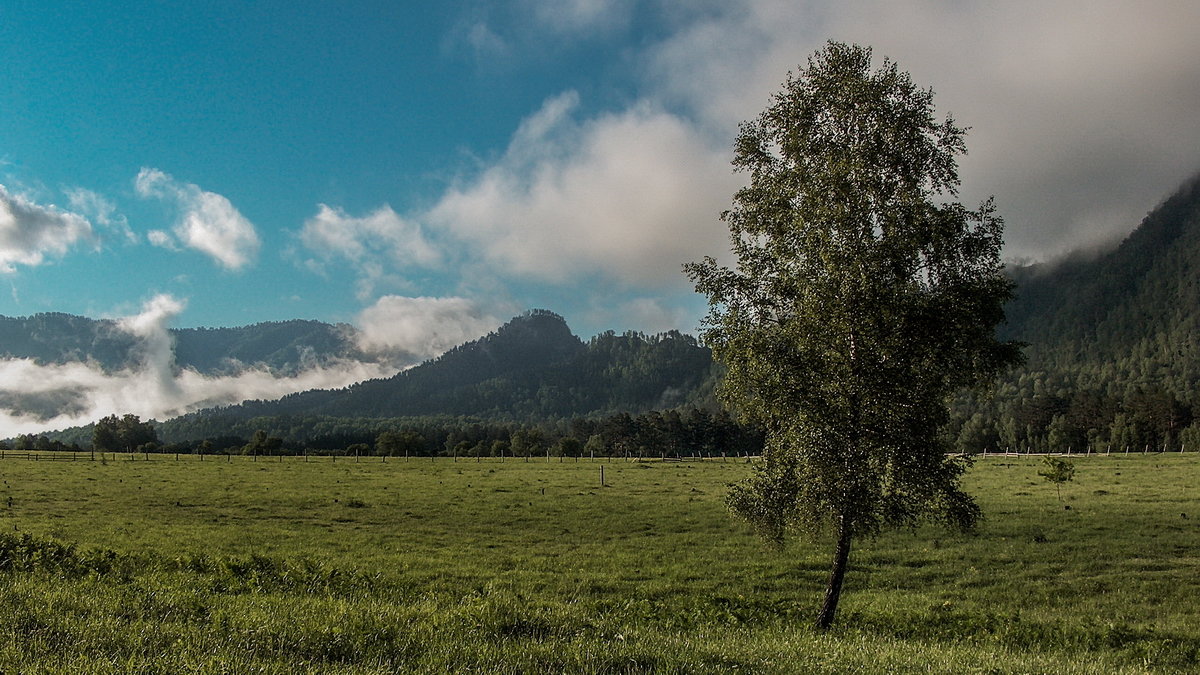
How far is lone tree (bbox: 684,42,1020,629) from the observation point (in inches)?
685

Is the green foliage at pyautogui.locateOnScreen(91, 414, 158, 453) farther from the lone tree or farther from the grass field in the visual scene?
the lone tree

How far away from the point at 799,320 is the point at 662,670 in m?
12.0

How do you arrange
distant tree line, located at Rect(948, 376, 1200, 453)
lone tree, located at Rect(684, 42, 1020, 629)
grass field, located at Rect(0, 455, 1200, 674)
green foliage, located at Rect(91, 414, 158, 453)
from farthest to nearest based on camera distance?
1. green foliage, located at Rect(91, 414, 158, 453)
2. distant tree line, located at Rect(948, 376, 1200, 453)
3. lone tree, located at Rect(684, 42, 1020, 629)
4. grass field, located at Rect(0, 455, 1200, 674)

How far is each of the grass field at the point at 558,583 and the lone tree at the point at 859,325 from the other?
3490mm

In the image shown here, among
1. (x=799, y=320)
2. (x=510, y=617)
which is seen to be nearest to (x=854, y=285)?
(x=799, y=320)

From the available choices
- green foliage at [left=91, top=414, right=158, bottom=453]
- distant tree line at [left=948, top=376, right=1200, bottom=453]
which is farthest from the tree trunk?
green foliage at [left=91, top=414, right=158, bottom=453]

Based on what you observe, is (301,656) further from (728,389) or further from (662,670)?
(728,389)

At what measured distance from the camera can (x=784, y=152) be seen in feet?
69.0

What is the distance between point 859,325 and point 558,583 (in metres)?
15.4

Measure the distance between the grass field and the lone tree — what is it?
137 inches

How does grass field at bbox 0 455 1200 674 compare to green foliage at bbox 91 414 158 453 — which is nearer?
grass field at bbox 0 455 1200 674

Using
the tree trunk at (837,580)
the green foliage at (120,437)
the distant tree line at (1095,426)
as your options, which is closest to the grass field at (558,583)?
the tree trunk at (837,580)

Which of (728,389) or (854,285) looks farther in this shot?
(728,389)

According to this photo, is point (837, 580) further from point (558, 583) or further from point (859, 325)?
point (558, 583)
